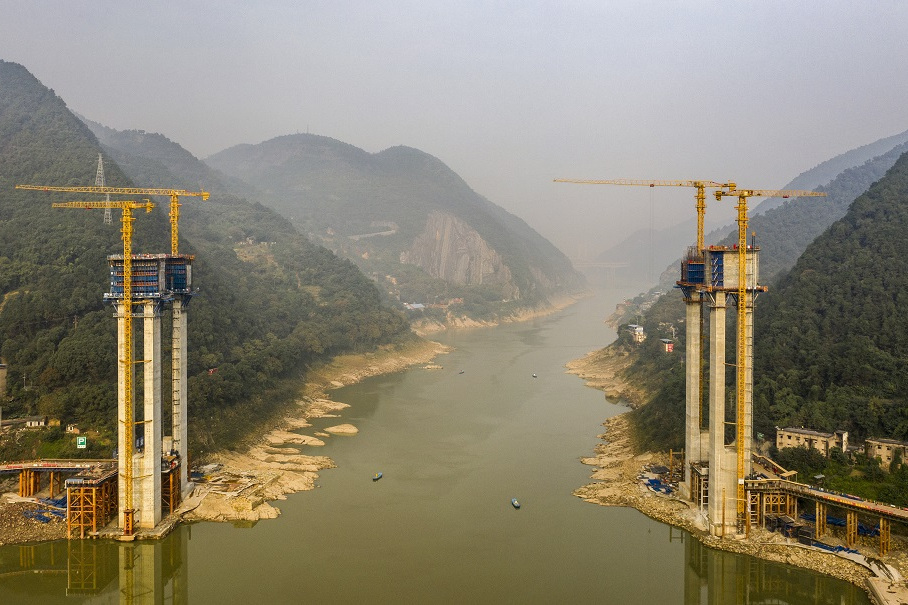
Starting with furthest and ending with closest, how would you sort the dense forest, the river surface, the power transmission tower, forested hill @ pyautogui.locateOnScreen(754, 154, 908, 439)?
1. the power transmission tower
2. the dense forest
3. forested hill @ pyautogui.locateOnScreen(754, 154, 908, 439)
4. the river surface

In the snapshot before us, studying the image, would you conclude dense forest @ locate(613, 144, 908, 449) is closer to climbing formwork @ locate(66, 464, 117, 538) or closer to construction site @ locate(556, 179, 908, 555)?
construction site @ locate(556, 179, 908, 555)

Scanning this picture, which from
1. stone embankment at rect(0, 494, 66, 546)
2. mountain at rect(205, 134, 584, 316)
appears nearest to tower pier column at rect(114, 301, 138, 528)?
stone embankment at rect(0, 494, 66, 546)

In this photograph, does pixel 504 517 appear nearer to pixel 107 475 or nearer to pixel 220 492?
pixel 220 492

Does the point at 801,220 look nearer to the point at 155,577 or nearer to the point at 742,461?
the point at 742,461

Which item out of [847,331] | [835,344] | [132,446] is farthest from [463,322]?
[132,446]

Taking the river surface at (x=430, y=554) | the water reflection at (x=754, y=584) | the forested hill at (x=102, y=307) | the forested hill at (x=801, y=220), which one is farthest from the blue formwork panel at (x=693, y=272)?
the forested hill at (x=801, y=220)

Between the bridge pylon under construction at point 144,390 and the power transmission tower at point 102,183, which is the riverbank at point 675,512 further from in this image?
the power transmission tower at point 102,183

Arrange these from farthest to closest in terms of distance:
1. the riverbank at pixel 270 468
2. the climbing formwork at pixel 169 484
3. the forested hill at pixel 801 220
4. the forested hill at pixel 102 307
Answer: the forested hill at pixel 801 220 < the forested hill at pixel 102 307 < the riverbank at pixel 270 468 < the climbing formwork at pixel 169 484
